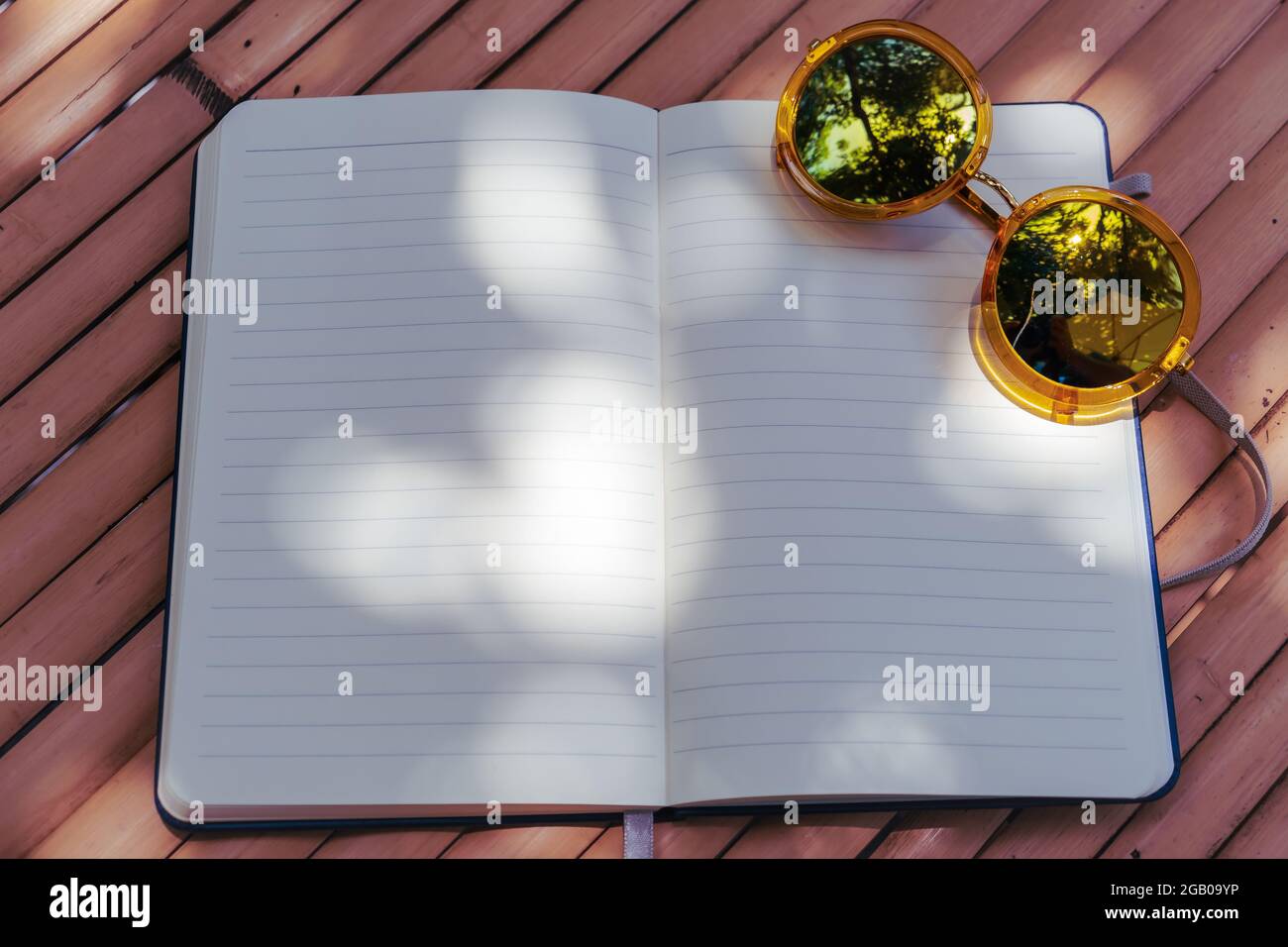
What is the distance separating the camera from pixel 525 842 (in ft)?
2.16

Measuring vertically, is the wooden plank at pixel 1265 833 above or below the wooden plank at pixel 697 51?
below

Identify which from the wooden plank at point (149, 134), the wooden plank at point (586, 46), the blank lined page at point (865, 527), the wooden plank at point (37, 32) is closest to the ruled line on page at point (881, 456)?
the blank lined page at point (865, 527)

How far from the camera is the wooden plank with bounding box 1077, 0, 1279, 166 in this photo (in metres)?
0.78

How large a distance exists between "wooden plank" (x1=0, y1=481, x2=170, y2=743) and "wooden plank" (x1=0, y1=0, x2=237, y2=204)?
27 cm

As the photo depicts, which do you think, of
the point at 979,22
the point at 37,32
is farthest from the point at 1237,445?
the point at 37,32

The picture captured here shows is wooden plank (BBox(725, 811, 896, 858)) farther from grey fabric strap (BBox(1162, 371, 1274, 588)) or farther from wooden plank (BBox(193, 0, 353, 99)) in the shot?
wooden plank (BBox(193, 0, 353, 99))

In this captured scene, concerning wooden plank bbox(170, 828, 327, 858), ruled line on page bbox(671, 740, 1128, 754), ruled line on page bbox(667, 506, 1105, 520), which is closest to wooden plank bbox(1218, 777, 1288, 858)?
ruled line on page bbox(671, 740, 1128, 754)

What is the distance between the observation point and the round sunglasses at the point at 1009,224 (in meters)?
0.67

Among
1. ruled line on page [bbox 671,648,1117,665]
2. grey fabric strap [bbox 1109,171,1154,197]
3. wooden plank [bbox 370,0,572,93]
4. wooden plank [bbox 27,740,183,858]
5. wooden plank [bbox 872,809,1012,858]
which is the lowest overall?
wooden plank [bbox 27,740,183,858]

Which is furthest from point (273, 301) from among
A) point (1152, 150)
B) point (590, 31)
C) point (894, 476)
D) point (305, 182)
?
point (1152, 150)

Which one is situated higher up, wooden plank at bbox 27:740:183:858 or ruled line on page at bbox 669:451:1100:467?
ruled line on page at bbox 669:451:1100:467

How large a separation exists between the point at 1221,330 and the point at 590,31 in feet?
1.63

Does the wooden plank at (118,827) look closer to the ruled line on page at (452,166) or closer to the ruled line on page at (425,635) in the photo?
the ruled line on page at (425,635)

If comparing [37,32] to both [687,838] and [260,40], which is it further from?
[687,838]
